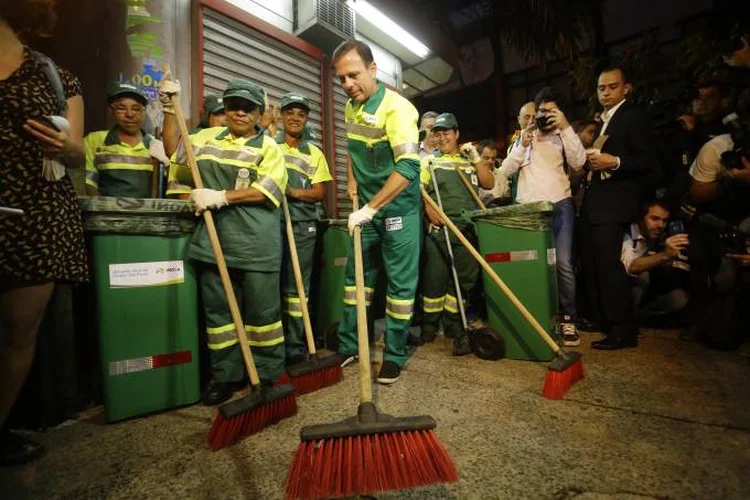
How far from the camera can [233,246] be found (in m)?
2.21

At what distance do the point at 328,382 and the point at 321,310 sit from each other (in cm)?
122

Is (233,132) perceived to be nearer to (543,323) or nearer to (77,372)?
Answer: (77,372)

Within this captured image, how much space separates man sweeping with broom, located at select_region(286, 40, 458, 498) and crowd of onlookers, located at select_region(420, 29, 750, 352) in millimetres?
1441

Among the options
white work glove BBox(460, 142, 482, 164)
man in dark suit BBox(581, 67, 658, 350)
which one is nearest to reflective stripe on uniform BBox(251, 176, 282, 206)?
white work glove BBox(460, 142, 482, 164)

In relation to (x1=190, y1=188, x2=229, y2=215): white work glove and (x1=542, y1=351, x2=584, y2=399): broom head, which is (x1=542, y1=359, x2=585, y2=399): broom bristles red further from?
(x1=190, y1=188, x2=229, y2=215): white work glove

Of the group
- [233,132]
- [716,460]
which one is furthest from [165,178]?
[716,460]

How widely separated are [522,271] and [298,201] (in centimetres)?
186

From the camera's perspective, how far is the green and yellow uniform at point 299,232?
289 cm

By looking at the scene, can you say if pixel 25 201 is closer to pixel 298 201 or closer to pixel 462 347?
pixel 298 201

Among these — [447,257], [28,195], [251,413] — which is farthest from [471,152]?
[28,195]

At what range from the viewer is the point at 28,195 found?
1491 millimetres

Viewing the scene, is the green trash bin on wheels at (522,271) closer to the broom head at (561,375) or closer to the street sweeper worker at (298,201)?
the broom head at (561,375)

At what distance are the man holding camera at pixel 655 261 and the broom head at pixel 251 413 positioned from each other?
A: 3011 mm

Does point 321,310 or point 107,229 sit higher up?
point 107,229
